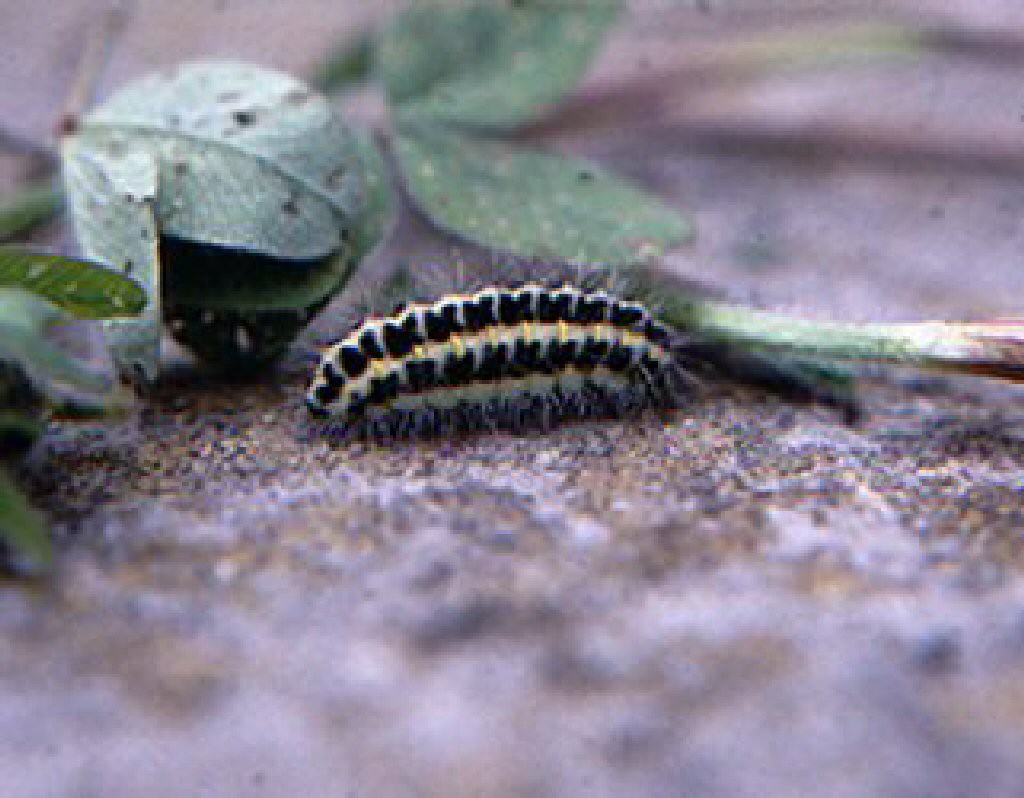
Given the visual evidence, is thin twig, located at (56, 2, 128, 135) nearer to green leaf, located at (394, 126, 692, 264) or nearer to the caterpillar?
green leaf, located at (394, 126, 692, 264)

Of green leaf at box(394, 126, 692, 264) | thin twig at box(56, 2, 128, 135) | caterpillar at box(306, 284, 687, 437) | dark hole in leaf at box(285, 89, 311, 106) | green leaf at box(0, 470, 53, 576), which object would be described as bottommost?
caterpillar at box(306, 284, 687, 437)

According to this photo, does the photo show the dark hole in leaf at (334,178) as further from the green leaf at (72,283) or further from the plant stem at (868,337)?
the plant stem at (868,337)

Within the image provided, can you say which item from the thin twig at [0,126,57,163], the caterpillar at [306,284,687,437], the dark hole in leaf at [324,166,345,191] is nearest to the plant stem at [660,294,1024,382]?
the caterpillar at [306,284,687,437]

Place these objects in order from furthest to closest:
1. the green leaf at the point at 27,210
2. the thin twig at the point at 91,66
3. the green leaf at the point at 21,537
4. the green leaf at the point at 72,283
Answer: the green leaf at the point at 27,210 → the thin twig at the point at 91,66 → the green leaf at the point at 72,283 → the green leaf at the point at 21,537

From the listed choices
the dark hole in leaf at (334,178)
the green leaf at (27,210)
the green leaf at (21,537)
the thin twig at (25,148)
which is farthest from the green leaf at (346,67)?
the green leaf at (21,537)

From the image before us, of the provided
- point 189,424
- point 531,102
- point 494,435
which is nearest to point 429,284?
point 494,435

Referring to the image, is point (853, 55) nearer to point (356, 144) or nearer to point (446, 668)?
point (356, 144)
